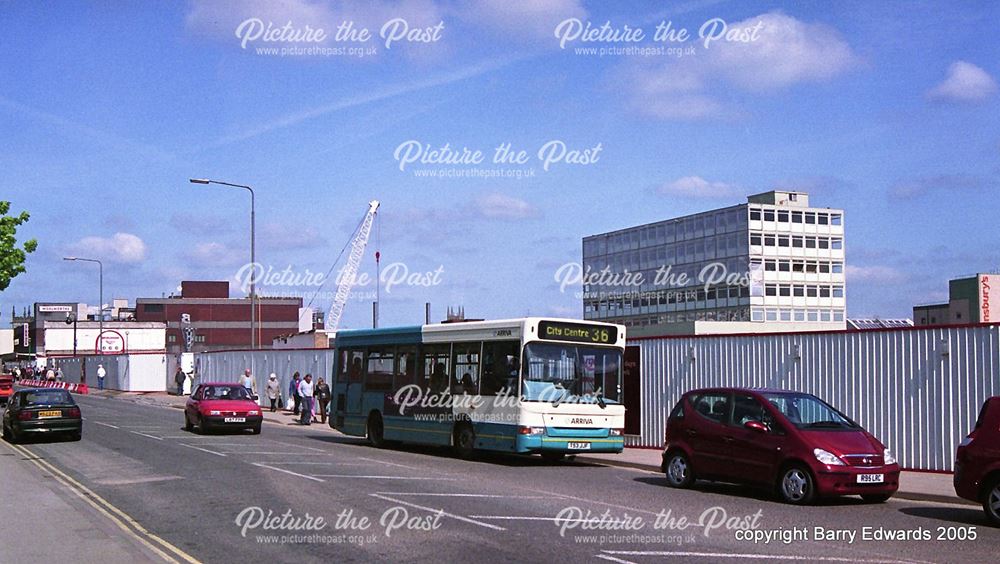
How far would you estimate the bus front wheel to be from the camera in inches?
877

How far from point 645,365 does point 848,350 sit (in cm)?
627

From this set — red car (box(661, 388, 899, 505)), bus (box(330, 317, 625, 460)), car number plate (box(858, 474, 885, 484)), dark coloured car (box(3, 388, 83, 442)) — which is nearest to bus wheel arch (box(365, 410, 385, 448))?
bus (box(330, 317, 625, 460))

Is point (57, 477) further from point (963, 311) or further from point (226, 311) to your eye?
point (226, 311)

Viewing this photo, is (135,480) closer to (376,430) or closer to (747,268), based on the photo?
(376,430)

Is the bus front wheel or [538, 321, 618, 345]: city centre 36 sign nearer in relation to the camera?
[538, 321, 618, 345]: city centre 36 sign

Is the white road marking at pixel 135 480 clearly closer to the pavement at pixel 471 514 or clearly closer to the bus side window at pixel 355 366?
the pavement at pixel 471 514

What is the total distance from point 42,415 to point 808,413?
2065 centimetres

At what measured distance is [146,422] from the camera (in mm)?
36781

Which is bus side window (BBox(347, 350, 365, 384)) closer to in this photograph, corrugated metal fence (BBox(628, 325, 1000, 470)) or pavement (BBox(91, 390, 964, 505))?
pavement (BBox(91, 390, 964, 505))

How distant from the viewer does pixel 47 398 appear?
2803cm

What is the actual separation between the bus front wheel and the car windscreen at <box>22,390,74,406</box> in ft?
39.4

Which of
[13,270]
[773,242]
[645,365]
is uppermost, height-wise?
[773,242]

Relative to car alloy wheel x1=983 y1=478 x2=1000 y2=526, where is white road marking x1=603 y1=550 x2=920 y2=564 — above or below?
below

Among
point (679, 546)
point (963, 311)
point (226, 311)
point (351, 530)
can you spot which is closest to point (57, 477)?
point (351, 530)
